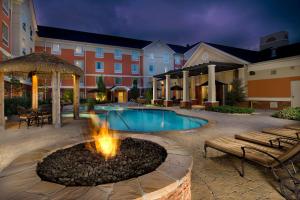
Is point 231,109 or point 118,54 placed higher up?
point 118,54

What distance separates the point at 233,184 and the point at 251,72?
695 inches

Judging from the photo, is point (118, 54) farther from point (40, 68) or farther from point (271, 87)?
point (40, 68)

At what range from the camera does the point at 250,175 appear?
3.38 meters

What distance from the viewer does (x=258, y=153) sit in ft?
11.4

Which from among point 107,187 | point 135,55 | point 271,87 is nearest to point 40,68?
point 107,187

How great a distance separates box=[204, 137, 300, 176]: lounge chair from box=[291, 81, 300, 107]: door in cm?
1493

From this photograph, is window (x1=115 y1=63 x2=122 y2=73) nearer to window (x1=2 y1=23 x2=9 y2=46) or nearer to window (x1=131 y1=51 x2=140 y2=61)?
window (x1=131 y1=51 x2=140 y2=61)

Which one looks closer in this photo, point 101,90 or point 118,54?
point 101,90

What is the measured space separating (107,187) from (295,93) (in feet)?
61.0

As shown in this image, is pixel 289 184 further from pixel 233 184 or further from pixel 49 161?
pixel 49 161

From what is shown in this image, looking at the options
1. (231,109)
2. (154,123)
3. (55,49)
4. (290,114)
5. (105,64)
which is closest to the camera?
(290,114)

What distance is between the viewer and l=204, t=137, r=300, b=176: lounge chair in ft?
9.29

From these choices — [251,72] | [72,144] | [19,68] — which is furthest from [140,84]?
[72,144]

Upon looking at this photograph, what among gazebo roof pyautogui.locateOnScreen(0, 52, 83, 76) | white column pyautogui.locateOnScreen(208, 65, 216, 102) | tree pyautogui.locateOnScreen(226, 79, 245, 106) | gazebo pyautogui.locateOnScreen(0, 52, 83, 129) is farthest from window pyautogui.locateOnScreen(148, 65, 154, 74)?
gazebo roof pyautogui.locateOnScreen(0, 52, 83, 76)
